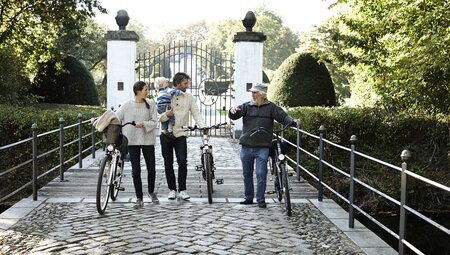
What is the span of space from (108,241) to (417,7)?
9190 millimetres

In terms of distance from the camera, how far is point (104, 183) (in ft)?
25.8

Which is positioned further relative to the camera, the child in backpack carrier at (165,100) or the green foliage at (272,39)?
the green foliage at (272,39)

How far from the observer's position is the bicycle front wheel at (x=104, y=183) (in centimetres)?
740

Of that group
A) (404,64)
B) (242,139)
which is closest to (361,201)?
(404,64)

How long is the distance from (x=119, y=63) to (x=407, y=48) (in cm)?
872

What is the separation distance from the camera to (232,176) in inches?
437

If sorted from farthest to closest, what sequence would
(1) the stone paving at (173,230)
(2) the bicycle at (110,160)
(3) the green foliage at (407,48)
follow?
(3) the green foliage at (407,48)
(2) the bicycle at (110,160)
(1) the stone paving at (173,230)

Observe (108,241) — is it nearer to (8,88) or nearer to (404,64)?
(404,64)

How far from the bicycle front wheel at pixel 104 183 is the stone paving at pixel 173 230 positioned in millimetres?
151

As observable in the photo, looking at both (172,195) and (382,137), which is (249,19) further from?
(172,195)

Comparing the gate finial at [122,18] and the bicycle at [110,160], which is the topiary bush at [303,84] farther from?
the bicycle at [110,160]

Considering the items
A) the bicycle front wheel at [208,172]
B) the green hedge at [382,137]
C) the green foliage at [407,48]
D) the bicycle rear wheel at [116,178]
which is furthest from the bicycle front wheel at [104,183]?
the green hedge at [382,137]

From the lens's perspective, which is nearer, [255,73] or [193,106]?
[193,106]

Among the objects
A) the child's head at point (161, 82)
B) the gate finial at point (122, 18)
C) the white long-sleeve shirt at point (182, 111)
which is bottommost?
the white long-sleeve shirt at point (182, 111)
